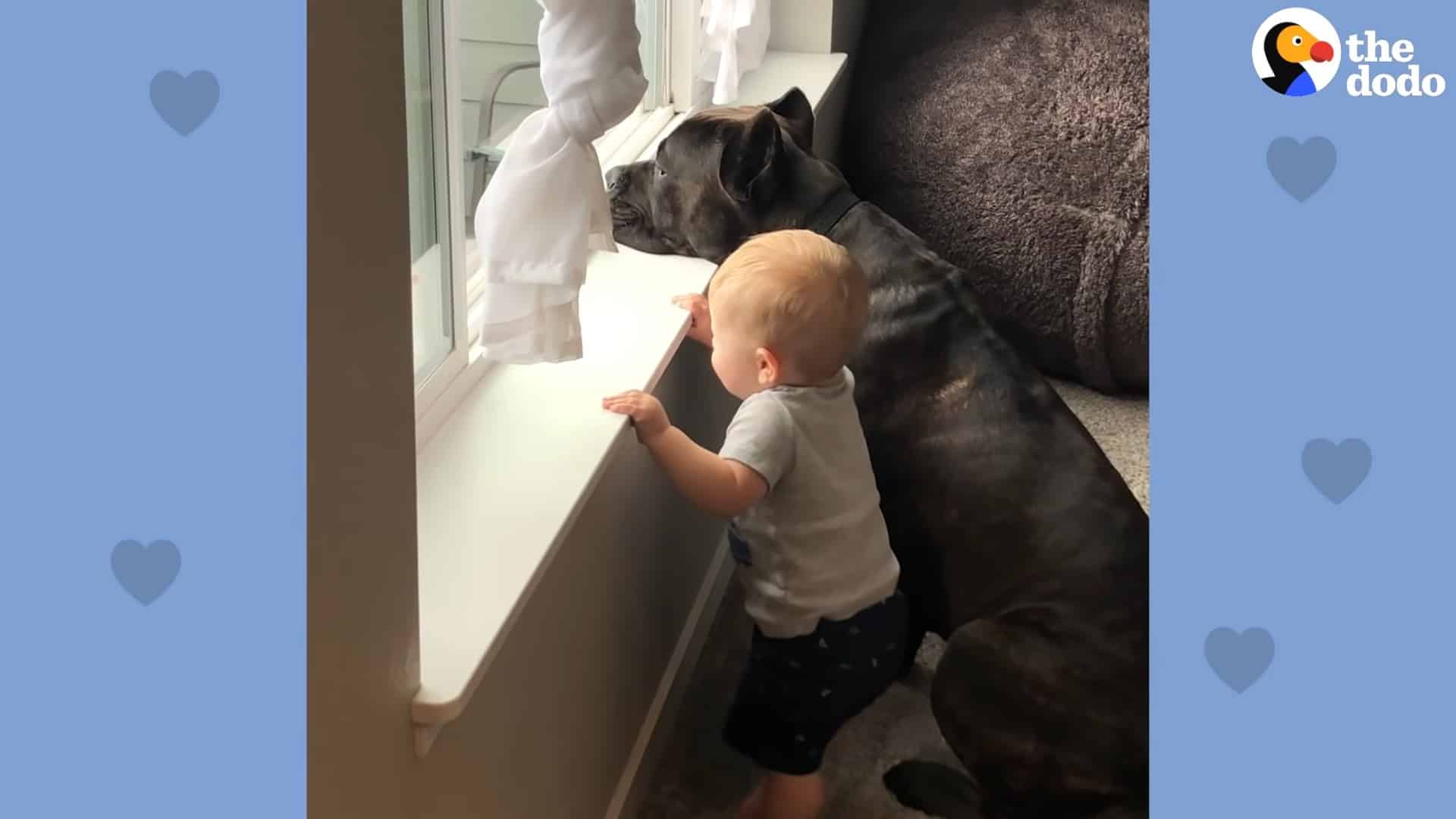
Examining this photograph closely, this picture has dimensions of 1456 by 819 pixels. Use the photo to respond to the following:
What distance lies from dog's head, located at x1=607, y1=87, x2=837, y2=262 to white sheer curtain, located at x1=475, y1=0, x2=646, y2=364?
26.3 inches

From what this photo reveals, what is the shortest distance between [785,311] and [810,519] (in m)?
0.26

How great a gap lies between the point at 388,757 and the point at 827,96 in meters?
2.16

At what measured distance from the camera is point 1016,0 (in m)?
3.28

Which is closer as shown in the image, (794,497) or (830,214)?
A: (794,497)

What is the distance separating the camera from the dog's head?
80.0 inches

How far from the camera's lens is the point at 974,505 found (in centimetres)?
190

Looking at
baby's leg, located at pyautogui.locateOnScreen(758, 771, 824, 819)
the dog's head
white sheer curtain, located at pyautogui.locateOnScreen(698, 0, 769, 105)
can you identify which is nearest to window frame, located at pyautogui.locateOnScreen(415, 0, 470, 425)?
the dog's head
